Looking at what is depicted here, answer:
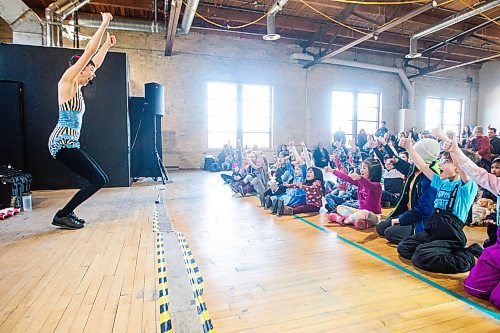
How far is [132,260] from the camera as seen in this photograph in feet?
7.80

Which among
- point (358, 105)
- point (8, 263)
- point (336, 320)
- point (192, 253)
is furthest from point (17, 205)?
point (358, 105)

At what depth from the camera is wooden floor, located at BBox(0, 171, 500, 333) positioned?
1607 millimetres

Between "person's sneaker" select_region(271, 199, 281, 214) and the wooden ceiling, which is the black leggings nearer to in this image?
"person's sneaker" select_region(271, 199, 281, 214)

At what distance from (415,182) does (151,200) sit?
145 inches

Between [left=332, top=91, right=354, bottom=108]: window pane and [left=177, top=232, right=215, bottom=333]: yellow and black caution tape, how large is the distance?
11243 millimetres

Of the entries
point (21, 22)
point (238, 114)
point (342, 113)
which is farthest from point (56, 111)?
point (342, 113)

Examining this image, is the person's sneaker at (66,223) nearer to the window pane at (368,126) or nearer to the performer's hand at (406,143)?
the performer's hand at (406,143)

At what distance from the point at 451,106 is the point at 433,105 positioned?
1216 millimetres

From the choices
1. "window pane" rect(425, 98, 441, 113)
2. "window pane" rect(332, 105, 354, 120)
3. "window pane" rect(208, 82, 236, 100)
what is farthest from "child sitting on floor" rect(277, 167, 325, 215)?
"window pane" rect(425, 98, 441, 113)

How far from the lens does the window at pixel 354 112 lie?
12.9 meters

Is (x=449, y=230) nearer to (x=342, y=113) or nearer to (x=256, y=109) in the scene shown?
(x=256, y=109)

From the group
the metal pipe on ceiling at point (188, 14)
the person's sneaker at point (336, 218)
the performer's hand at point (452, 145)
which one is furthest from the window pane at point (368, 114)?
the performer's hand at point (452, 145)

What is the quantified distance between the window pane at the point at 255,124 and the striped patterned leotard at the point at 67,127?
884 centimetres

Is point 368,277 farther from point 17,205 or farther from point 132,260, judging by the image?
point 17,205
